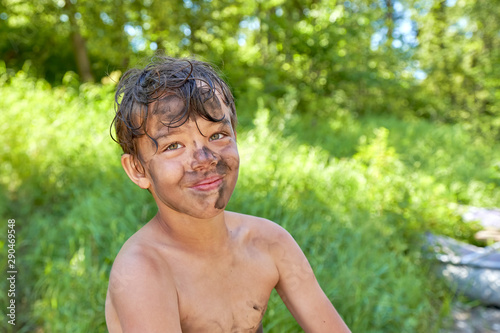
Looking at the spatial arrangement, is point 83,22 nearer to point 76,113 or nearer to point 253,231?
point 76,113

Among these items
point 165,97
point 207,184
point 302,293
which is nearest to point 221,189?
point 207,184

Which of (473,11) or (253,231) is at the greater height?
(473,11)

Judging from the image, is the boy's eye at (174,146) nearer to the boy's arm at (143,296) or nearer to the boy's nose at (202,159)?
the boy's nose at (202,159)

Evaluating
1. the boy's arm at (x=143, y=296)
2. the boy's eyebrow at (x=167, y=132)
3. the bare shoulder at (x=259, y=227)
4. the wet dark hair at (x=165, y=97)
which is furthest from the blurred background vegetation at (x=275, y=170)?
the boy's arm at (x=143, y=296)

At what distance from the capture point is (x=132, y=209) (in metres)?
3.17

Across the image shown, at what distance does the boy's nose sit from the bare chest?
0.27 meters

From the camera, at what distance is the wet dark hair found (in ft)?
3.37

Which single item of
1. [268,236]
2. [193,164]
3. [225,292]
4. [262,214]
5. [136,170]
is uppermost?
[193,164]

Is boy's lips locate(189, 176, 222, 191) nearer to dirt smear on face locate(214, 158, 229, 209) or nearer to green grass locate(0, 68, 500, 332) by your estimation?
dirt smear on face locate(214, 158, 229, 209)

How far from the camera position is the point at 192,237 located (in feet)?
3.68

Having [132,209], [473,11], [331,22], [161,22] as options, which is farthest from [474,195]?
[473,11]

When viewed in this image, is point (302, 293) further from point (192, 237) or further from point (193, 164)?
point (193, 164)

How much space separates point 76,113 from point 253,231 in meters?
5.07

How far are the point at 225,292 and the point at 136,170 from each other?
0.40 m
